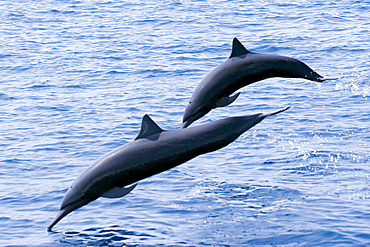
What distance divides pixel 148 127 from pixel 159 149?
1.45 ft

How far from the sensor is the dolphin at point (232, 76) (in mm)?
11133

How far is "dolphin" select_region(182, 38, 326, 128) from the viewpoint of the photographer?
11.1 m

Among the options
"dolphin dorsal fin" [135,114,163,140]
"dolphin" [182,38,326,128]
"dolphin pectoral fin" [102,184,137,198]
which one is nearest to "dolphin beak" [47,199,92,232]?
"dolphin pectoral fin" [102,184,137,198]

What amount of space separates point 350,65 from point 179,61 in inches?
294

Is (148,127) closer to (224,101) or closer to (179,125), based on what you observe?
(224,101)

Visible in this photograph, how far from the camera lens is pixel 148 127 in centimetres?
1064

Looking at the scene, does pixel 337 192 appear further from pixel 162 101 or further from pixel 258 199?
pixel 162 101

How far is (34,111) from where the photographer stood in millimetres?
24344

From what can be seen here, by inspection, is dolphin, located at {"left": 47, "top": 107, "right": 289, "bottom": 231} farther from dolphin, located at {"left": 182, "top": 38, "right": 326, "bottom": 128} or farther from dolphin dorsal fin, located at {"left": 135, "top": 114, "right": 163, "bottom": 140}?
dolphin, located at {"left": 182, "top": 38, "right": 326, "bottom": 128}

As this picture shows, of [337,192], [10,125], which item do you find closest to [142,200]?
[337,192]

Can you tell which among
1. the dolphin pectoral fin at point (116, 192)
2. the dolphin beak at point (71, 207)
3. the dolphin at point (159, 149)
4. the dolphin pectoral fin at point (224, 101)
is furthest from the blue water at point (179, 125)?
the dolphin pectoral fin at point (224, 101)

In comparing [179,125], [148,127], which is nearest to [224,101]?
[148,127]

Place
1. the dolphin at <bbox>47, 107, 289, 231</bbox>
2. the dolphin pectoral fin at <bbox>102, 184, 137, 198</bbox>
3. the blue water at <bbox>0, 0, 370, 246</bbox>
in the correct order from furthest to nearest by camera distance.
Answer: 1. the blue water at <bbox>0, 0, 370, 246</bbox>
2. the dolphin pectoral fin at <bbox>102, 184, 137, 198</bbox>
3. the dolphin at <bbox>47, 107, 289, 231</bbox>

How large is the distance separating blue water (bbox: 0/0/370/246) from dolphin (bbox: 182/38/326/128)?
3.37m
